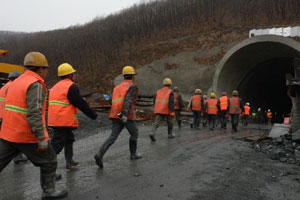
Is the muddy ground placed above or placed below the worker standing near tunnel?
below

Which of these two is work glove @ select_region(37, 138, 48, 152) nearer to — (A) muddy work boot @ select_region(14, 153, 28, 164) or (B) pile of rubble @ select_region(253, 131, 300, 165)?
(A) muddy work boot @ select_region(14, 153, 28, 164)

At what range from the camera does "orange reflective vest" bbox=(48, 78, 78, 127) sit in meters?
4.18

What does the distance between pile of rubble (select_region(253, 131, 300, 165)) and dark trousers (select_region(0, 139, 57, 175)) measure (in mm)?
4495

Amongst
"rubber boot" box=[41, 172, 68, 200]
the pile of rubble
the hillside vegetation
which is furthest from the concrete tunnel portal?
"rubber boot" box=[41, 172, 68, 200]

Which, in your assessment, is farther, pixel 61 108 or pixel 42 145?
pixel 61 108

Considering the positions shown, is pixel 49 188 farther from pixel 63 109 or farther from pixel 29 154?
pixel 63 109

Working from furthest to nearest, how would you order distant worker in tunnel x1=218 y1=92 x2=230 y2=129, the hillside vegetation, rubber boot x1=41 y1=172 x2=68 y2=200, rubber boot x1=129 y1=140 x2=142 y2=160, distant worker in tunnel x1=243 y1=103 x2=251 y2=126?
the hillside vegetation, distant worker in tunnel x1=243 y1=103 x2=251 y2=126, distant worker in tunnel x1=218 y1=92 x2=230 y2=129, rubber boot x1=129 y1=140 x2=142 y2=160, rubber boot x1=41 y1=172 x2=68 y2=200

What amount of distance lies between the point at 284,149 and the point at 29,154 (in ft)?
18.6

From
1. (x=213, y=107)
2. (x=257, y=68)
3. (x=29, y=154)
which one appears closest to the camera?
(x=29, y=154)

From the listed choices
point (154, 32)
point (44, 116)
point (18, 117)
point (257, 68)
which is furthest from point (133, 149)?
point (154, 32)

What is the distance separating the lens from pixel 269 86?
74.6ft

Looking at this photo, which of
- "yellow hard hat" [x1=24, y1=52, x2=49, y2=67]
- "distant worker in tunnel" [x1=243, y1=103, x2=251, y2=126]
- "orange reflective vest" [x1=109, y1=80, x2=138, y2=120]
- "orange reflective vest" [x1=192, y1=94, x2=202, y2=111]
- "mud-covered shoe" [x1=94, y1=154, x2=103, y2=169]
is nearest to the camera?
"yellow hard hat" [x1=24, y1=52, x2=49, y2=67]

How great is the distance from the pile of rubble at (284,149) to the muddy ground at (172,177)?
0.91 feet

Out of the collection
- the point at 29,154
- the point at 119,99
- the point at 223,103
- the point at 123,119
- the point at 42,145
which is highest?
the point at 119,99
